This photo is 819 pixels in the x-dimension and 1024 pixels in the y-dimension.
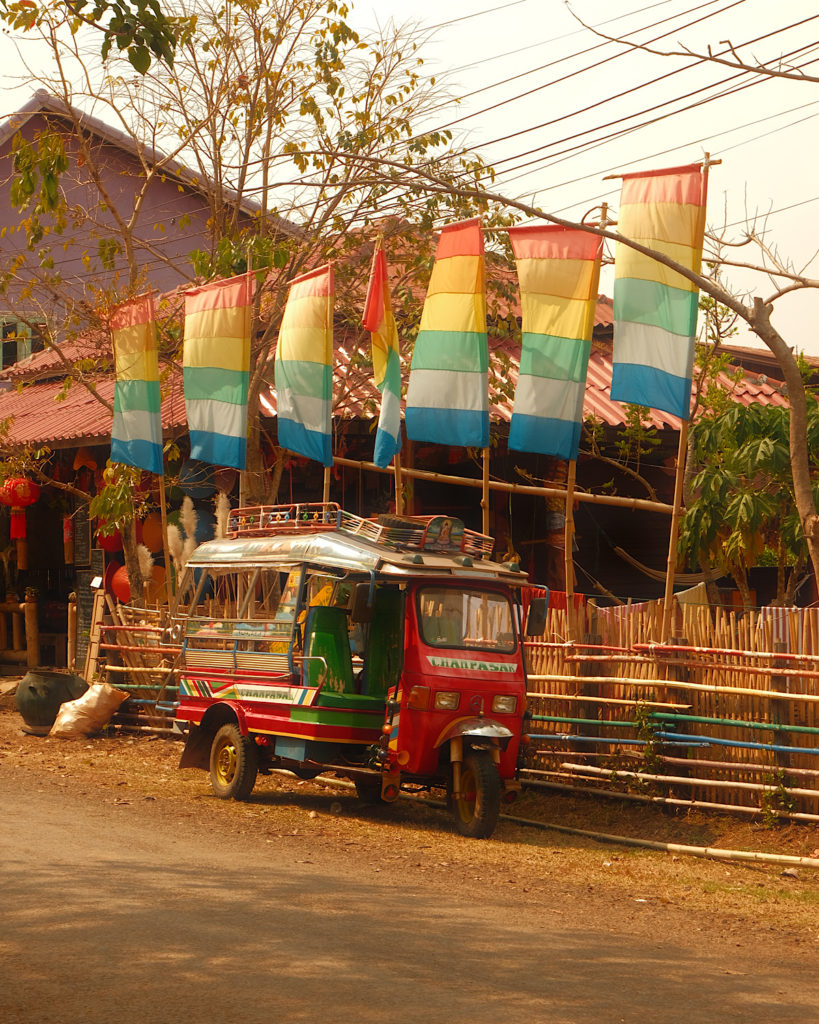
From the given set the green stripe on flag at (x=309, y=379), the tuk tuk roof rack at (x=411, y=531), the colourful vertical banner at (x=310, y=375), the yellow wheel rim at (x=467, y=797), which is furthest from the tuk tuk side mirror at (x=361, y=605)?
the green stripe on flag at (x=309, y=379)

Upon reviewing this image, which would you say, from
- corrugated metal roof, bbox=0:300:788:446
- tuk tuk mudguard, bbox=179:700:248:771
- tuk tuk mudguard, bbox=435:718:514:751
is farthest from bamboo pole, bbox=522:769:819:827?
corrugated metal roof, bbox=0:300:788:446

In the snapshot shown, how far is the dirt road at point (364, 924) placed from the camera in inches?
205

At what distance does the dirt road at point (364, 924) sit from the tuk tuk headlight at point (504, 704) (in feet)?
3.36

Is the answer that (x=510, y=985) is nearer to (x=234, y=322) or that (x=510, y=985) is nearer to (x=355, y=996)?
(x=355, y=996)

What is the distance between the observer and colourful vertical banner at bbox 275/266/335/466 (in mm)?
12555

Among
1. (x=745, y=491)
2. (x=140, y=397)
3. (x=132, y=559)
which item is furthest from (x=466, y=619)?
(x=132, y=559)

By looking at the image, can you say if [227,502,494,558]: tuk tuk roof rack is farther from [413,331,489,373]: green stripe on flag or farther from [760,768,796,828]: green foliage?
[760,768,796,828]: green foliage

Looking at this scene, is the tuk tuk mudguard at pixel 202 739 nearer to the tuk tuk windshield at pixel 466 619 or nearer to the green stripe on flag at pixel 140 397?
the tuk tuk windshield at pixel 466 619

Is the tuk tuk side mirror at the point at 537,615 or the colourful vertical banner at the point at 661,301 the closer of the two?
the colourful vertical banner at the point at 661,301

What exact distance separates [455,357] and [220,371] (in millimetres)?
3488

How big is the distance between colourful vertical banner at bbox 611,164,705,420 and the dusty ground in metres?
3.52

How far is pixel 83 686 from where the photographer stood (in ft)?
51.0

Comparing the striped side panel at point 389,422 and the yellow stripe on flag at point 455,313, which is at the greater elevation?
the yellow stripe on flag at point 455,313

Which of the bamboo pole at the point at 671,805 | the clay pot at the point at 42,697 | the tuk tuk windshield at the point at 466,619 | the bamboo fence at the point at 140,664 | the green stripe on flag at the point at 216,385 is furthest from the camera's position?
the clay pot at the point at 42,697
